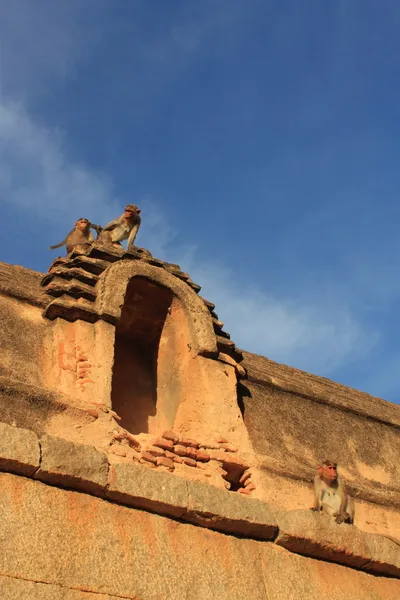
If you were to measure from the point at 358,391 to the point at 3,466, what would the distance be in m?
6.05

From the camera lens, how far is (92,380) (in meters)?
8.14

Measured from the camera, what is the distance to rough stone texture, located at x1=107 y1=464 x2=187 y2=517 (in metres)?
7.09

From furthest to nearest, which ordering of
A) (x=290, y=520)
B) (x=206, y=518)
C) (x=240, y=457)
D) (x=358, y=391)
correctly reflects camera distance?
(x=358, y=391), (x=240, y=457), (x=290, y=520), (x=206, y=518)

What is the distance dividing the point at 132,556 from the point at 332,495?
260cm

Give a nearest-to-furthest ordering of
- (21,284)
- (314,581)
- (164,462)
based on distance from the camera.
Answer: (314,581)
(164,462)
(21,284)

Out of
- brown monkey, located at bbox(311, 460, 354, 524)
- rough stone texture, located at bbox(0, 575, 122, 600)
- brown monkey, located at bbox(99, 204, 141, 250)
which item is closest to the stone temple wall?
rough stone texture, located at bbox(0, 575, 122, 600)

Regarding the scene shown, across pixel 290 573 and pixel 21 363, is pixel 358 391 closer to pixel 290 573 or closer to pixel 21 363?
pixel 290 573

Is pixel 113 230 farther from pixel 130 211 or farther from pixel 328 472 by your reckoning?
pixel 328 472

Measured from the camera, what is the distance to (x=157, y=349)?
9.80m

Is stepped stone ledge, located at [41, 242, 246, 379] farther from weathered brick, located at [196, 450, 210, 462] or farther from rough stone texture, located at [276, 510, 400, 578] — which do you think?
rough stone texture, located at [276, 510, 400, 578]

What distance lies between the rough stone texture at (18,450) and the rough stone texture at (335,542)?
7.87ft

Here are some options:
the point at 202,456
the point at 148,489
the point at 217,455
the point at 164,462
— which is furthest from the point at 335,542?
the point at 148,489

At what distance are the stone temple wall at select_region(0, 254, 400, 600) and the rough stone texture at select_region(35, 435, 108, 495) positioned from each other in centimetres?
1

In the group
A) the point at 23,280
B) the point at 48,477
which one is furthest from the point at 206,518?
the point at 23,280
